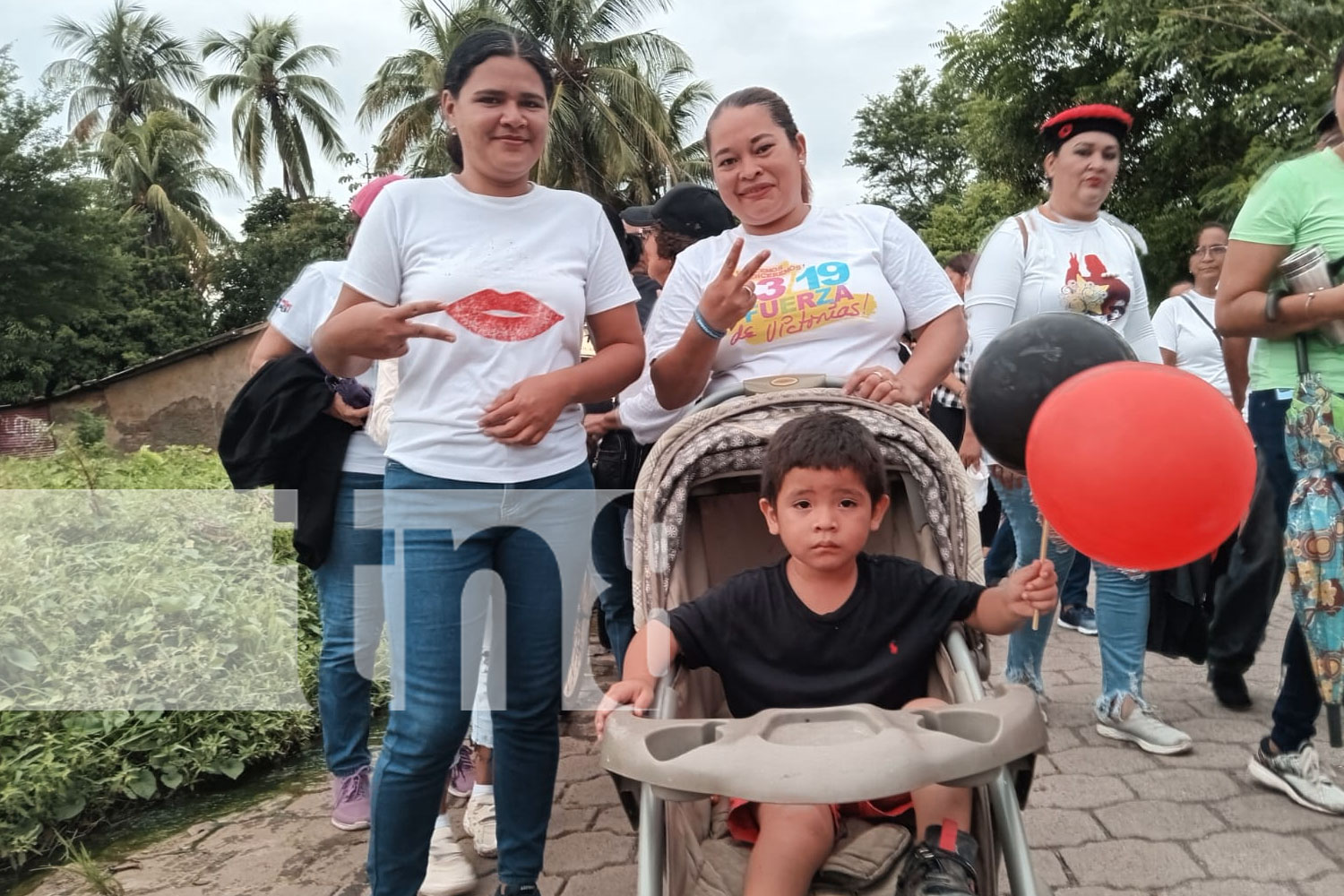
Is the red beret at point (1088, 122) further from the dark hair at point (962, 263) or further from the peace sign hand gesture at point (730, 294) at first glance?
the dark hair at point (962, 263)

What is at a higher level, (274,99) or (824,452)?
(274,99)

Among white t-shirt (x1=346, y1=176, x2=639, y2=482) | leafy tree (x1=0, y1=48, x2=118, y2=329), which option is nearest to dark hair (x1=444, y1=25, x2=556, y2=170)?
white t-shirt (x1=346, y1=176, x2=639, y2=482)

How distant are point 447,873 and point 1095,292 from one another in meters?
2.80

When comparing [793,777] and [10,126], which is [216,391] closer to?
[10,126]

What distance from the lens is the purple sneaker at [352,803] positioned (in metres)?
3.25

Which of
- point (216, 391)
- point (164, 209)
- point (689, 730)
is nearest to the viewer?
point (689, 730)

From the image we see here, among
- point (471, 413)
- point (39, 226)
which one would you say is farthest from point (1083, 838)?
point (39, 226)

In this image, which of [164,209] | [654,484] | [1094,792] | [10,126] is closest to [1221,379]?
[1094,792]

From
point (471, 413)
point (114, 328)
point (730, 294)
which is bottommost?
point (471, 413)

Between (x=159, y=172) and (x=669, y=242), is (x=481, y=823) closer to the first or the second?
(x=669, y=242)

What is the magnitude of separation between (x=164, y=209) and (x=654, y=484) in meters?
33.0

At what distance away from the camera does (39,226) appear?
19.6 meters

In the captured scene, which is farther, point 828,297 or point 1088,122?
point 1088,122

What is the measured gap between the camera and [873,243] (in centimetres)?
273
